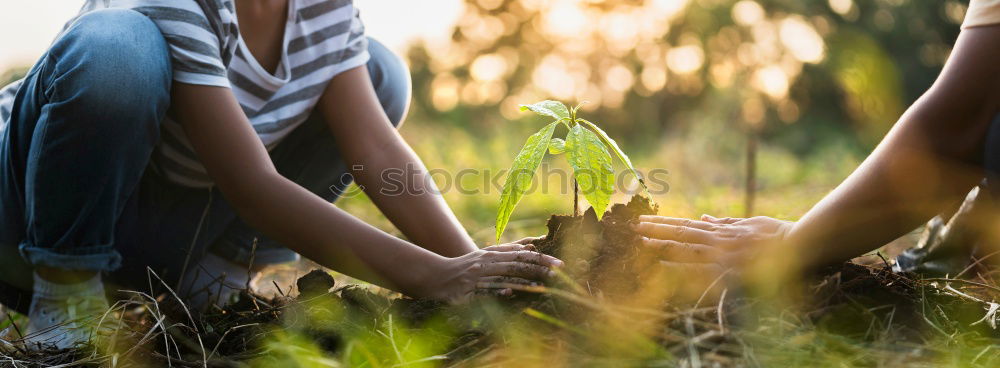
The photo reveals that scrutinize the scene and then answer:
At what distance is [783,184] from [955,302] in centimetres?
451

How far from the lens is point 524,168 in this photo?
1360mm

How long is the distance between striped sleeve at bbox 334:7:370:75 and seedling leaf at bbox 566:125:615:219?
0.77 meters

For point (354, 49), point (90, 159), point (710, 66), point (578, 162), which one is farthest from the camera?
point (710, 66)

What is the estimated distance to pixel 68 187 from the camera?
1.58 metres

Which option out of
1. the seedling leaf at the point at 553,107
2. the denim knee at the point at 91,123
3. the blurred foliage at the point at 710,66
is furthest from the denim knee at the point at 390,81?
the blurred foliage at the point at 710,66

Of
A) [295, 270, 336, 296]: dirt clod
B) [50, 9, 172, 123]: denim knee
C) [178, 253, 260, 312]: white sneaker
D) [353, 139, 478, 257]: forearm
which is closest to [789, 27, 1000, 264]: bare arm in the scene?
[353, 139, 478, 257]: forearm

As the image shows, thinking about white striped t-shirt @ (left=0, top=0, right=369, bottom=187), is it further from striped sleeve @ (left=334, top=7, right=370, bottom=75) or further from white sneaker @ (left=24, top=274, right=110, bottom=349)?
white sneaker @ (left=24, top=274, right=110, bottom=349)

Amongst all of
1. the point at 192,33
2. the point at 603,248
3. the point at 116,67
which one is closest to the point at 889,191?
the point at 603,248

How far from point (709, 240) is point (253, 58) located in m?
1.11

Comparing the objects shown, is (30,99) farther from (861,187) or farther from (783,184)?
(783,184)

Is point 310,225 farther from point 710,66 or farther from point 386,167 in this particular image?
point 710,66

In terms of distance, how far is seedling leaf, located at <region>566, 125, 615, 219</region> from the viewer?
1.34 m

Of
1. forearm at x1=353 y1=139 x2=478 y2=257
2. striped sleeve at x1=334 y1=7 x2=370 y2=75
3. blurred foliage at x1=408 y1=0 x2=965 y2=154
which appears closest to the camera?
forearm at x1=353 y1=139 x2=478 y2=257

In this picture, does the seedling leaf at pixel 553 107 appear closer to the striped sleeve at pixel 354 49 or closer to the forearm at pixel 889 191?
the forearm at pixel 889 191
